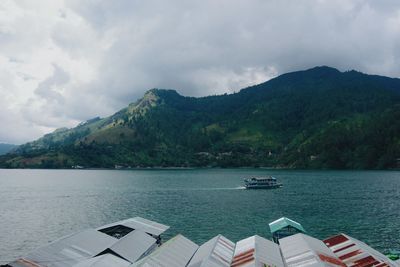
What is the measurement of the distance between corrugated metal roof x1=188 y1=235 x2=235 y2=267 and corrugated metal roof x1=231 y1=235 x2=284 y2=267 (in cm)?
97

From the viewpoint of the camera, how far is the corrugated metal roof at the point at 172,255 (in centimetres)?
4506

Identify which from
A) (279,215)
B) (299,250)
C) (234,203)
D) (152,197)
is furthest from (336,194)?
(299,250)

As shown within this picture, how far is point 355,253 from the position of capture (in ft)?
180

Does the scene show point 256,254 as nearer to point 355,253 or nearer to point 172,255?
point 172,255

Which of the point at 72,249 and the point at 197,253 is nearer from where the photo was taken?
the point at 197,253

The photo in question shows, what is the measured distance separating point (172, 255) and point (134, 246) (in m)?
9.78

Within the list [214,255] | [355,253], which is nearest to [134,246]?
[214,255]

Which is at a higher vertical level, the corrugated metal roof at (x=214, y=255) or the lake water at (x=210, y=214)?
the corrugated metal roof at (x=214, y=255)

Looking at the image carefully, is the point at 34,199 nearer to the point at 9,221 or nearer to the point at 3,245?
the point at 9,221

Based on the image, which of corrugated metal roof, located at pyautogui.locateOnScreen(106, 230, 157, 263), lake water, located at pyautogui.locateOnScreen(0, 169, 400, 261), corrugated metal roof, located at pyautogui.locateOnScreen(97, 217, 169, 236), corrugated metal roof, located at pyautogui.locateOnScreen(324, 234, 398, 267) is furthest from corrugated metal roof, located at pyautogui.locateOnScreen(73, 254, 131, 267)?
lake water, located at pyautogui.locateOnScreen(0, 169, 400, 261)

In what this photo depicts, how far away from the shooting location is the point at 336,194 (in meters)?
166

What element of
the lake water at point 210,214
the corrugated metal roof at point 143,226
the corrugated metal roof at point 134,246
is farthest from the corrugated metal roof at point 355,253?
the corrugated metal roof at point 143,226

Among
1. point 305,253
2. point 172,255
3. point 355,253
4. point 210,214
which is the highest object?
point 172,255

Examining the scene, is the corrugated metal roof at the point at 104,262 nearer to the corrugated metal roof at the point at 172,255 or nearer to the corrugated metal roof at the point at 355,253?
the corrugated metal roof at the point at 172,255
